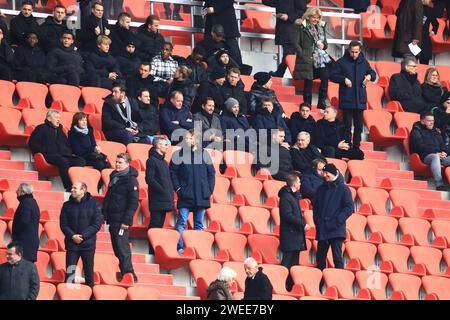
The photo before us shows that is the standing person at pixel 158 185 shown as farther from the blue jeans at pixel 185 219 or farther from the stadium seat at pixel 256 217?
the stadium seat at pixel 256 217

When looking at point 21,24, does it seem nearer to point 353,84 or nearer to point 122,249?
point 353,84

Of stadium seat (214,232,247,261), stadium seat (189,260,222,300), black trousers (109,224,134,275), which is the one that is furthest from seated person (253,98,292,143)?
black trousers (109,224,134,275)

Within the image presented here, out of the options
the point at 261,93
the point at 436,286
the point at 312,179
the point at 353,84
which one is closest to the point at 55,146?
the point at 312,179

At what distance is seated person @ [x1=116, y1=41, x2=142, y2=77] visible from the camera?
25.7m

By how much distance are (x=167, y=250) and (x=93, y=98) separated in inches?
121

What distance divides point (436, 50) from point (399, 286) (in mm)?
6496

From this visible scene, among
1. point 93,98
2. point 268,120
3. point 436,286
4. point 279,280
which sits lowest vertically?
point 436,286

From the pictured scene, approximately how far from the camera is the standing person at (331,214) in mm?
23266

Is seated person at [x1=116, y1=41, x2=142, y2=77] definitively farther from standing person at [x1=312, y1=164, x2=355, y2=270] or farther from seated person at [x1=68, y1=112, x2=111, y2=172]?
standing person at [x1=312, y1=164, x2=355, y2=270]

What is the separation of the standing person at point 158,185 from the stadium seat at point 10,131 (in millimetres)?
1779

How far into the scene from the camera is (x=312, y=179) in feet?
79.9

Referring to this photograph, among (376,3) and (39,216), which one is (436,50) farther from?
(39,216)
